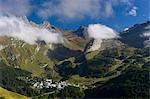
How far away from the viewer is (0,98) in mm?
163500

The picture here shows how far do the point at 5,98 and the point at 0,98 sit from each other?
7.51 feet

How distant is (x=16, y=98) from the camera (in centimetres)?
19300

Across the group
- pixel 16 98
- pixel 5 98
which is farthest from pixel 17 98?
pixel 5 98

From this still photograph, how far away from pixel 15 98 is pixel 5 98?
29388 mm

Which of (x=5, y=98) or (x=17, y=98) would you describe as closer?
(x=5, y=98)

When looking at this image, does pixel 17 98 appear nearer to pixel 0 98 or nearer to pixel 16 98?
pixel 16 98

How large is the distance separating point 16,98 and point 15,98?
0.89m

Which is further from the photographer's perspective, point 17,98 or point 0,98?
point 17,98

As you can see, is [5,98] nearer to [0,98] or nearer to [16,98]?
[0,98]

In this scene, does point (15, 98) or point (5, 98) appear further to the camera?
point (15, 98)

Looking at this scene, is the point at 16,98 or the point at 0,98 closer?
the point at 0,98

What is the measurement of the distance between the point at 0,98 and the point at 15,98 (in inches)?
1199

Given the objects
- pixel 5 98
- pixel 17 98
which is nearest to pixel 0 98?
pixel 5 98

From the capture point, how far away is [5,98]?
6476 inches
